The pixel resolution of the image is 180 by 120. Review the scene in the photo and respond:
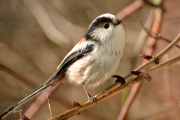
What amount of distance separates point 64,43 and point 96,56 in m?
1.40

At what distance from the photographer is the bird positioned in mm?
1400

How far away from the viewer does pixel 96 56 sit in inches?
57.5

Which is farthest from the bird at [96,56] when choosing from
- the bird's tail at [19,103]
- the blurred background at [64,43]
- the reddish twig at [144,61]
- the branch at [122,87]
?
the blurred background at [64,43]

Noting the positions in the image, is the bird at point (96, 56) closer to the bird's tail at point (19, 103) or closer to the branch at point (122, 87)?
the bird's tail at point (19, 103)

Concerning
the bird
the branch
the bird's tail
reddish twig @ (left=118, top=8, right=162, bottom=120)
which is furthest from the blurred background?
the branch

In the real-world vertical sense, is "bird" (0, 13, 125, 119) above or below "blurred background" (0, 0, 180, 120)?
below

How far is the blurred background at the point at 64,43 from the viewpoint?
2830 millimetres

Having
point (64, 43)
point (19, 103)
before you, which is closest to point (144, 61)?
point (19, 103)

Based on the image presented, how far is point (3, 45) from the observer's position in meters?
2.82

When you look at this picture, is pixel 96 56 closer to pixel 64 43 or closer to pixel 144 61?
pixel 144 61

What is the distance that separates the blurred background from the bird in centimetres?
121

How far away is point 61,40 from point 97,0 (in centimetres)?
109

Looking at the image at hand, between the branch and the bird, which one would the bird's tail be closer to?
the bird

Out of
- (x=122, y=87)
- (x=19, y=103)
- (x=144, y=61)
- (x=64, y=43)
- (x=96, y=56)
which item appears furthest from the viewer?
→ (x=64, y=43)
